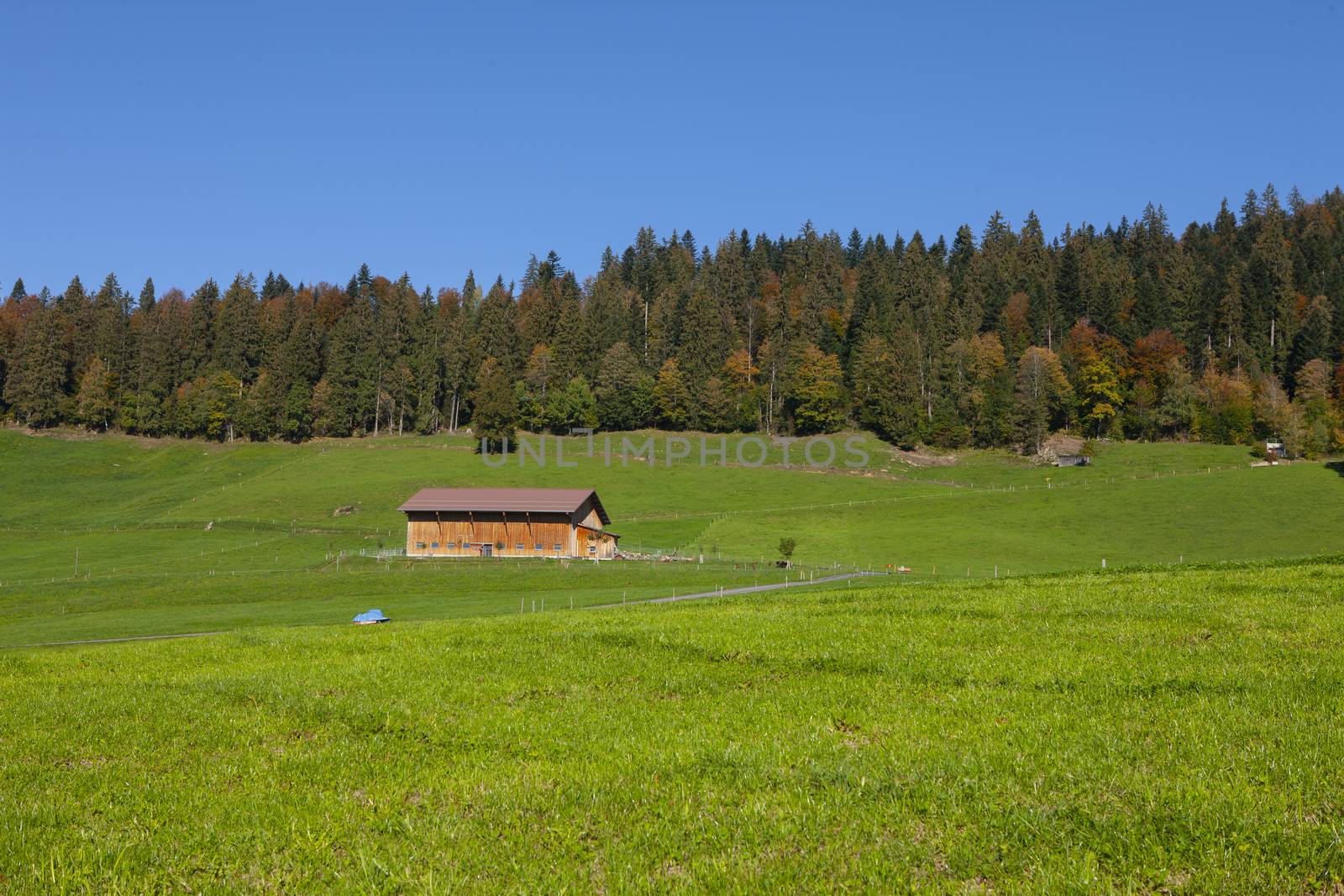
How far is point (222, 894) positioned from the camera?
22.5 ft

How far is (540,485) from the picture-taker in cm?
10406

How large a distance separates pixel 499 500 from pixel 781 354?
7371 cm

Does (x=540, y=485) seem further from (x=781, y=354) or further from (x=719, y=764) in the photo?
(x=719, y=764)

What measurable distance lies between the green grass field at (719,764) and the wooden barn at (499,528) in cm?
5721

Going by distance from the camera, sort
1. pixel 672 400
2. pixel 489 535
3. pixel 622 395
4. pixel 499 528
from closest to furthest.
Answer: pixel 489 535 < pixel 499 528 < pixel 622 395 < pixel 672 400

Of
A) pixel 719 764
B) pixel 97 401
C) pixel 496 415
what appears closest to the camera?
pixel 719 764

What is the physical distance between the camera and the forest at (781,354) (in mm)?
123188

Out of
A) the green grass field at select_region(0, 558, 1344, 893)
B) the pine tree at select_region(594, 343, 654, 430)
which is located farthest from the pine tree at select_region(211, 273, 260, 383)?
the green grass field at select_region(0, 558, 1344, 893)

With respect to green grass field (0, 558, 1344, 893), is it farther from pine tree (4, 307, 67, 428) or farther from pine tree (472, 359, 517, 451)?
pine tree (4, 307, 67, 428)

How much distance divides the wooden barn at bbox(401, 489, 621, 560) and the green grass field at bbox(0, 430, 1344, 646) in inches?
171

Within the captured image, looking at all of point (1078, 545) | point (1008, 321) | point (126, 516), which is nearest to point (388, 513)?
point (126, 516)

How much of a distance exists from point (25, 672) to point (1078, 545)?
69.8 meters

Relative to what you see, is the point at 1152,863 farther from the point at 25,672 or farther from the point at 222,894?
the point at 25,672

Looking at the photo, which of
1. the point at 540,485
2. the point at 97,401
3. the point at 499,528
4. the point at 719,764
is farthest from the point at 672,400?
the point at 719,764
